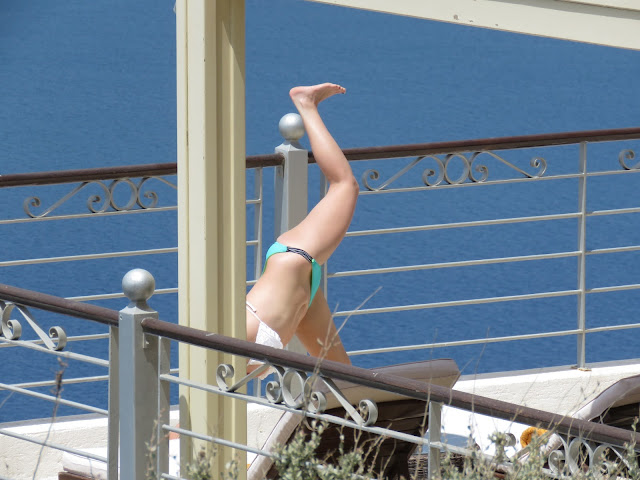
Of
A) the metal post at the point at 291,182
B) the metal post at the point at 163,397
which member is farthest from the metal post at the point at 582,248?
the metal post at the point at 163,397

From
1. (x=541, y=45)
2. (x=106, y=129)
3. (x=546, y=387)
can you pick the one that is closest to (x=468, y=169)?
(x=546, y=387)

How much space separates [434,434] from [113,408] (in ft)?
2.63

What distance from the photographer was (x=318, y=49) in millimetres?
15797

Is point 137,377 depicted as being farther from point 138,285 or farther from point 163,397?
point 138,285

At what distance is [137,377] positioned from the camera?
8.55 ft

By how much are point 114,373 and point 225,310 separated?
1.00ft

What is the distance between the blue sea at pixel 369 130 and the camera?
8938mm

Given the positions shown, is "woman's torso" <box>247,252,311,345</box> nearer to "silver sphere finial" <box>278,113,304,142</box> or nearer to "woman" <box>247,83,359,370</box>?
"woman" <box>247,83,359,370</box>

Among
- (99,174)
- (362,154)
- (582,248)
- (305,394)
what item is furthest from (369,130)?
(305,394)

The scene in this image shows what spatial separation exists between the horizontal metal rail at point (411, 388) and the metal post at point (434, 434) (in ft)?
0.09

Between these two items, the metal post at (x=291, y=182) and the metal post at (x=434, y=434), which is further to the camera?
the metal post at (x=291, y=182)

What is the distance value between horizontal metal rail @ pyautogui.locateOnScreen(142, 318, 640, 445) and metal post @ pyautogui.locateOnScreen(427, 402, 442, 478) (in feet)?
0.09

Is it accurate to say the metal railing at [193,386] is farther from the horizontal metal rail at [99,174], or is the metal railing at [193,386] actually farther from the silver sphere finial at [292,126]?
the silver sphere finial at [292,126]

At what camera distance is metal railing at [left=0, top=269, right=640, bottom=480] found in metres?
2.26
